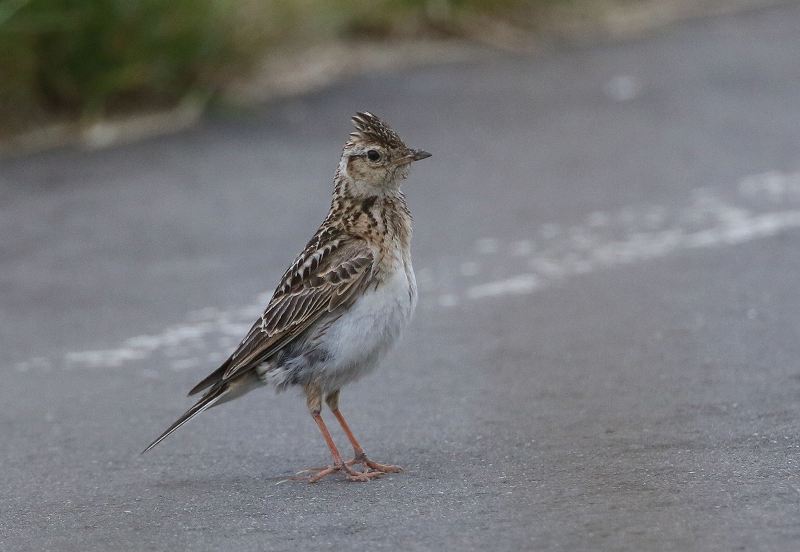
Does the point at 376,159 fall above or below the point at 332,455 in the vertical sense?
above

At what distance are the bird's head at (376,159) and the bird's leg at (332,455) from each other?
0.97 meters

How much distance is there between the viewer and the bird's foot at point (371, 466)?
21.6 feet

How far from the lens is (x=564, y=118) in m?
13.1

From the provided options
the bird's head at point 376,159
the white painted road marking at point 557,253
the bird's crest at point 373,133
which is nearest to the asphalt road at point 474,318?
the white painted road marking at point 557,253

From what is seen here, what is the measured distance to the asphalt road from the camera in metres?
5.93

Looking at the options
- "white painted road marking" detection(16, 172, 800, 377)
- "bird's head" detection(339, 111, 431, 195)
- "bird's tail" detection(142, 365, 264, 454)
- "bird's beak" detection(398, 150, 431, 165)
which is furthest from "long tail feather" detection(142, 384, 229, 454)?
"white painted road marking" detection(16, 172, 800, 377)

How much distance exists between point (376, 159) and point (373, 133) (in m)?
0.12

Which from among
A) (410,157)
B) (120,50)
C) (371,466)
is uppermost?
(120,50)

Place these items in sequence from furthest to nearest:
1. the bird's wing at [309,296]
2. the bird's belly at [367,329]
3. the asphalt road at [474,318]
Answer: the bird's wing at [309,296]
the bird's belly at [367,329]
the asphalt road at [474,318]

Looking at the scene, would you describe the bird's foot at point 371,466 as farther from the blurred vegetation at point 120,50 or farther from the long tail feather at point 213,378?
the blurred vegetation at point 120,50

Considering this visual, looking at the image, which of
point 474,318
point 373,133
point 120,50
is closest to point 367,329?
point 373,133

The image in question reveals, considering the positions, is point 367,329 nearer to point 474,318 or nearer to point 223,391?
point 223,391

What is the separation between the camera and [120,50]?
12.2 meters

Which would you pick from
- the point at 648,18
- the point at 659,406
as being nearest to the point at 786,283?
the point at 659,406
